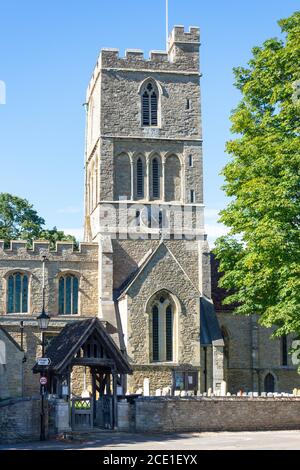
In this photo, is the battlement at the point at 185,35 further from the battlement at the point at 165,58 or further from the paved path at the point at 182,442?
the paved path at the point at 182,442

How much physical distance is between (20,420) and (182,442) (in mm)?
5248

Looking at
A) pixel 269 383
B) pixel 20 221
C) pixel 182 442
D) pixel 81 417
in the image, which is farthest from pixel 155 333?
pixel 20 221

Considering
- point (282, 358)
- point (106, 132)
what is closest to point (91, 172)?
point (106, 132)

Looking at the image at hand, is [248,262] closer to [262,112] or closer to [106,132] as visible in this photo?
[262,112]

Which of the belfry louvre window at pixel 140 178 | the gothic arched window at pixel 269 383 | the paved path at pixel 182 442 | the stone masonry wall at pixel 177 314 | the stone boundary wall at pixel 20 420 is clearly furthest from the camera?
the gothic arched window at pixel 269 383

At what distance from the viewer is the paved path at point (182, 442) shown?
78.7ft

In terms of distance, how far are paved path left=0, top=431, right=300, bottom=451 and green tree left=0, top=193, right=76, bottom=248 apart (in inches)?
1445

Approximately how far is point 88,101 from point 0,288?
14.8 m

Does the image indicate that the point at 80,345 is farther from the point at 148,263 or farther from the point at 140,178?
the point at 140,178

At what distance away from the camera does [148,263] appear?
4162cm

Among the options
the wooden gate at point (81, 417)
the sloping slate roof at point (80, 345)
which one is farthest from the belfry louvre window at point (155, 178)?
the wooden gate at point (81, 417)

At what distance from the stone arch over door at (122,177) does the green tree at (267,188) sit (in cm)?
1289

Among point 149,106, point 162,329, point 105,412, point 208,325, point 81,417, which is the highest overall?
point 149,106

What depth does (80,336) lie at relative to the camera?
2919cm
